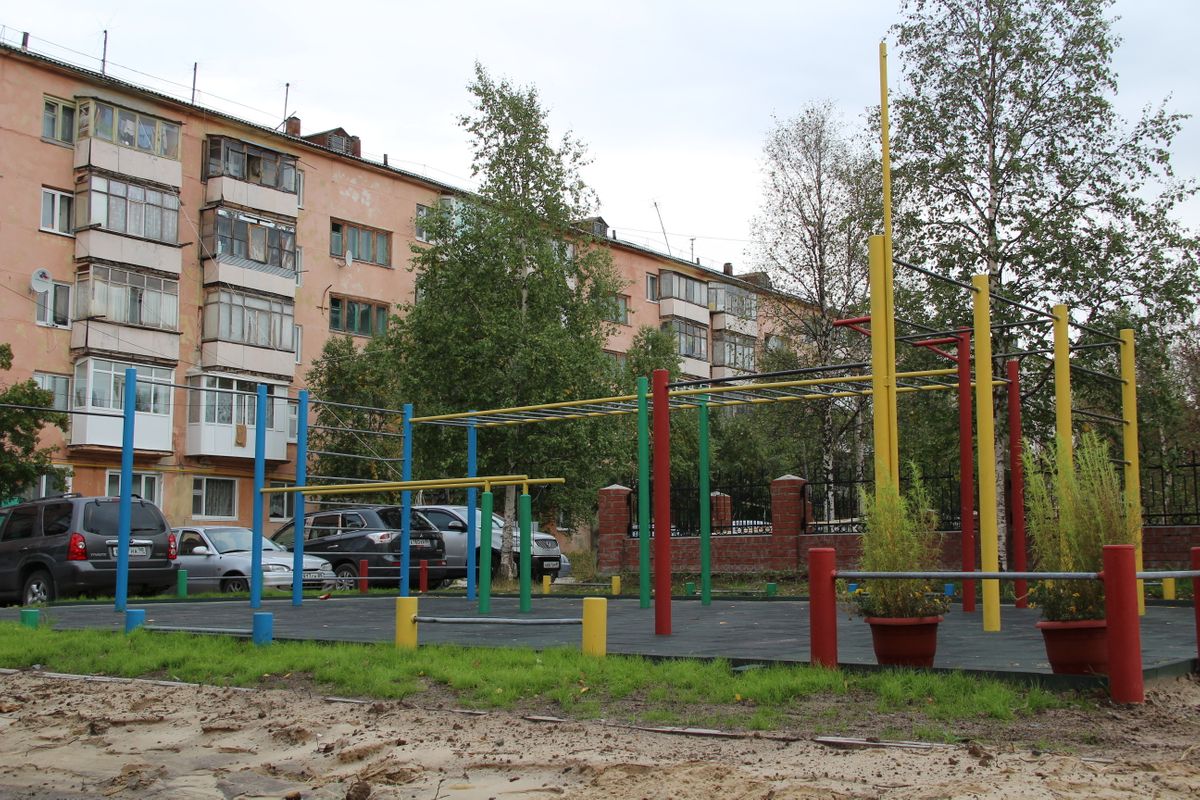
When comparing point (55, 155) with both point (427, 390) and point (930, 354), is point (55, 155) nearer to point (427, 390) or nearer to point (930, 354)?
point (427, 390)

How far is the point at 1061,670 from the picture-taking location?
23.8 feet

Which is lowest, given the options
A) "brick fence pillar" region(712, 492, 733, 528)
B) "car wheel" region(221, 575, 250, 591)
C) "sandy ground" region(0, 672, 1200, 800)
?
"sandy ground" region(0, 672, 1200, 800)

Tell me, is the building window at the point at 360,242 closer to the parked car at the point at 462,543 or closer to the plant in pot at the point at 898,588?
the parked car at the point at 462,543

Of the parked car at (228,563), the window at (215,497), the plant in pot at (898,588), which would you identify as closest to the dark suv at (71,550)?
the parked car at (228,563)

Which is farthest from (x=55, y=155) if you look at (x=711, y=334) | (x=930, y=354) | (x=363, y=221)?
(x=711, y=334)

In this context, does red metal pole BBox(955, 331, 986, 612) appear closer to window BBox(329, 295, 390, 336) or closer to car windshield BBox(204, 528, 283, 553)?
car windshield BBox(204, 528, 283, 553)

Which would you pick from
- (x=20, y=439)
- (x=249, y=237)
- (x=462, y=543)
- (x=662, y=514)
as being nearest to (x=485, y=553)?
(x=662, y=514)

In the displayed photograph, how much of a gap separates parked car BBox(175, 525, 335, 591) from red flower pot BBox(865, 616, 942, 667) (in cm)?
1472

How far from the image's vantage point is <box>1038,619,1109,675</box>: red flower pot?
23.6 ft

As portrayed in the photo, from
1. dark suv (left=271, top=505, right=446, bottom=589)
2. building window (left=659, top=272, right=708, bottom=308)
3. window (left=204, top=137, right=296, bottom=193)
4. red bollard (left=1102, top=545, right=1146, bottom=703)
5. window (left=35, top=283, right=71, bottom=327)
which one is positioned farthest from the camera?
building window (left=659, top=272, right=708, bottom=308)

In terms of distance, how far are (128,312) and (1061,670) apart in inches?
1238

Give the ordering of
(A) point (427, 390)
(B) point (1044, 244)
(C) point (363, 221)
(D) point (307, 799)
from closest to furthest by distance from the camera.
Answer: (D) point (307, 799) → (B) point (1044, 244) → (A) point (427, 390) → (C) point (363, 221)

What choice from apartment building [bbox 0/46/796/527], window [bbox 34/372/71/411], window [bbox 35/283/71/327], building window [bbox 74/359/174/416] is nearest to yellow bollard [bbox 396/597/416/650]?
apartment building [bbox 0/46/796/527]

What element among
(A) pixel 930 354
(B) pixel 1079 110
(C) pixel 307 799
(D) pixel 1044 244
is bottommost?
(C) pixel 307 799
